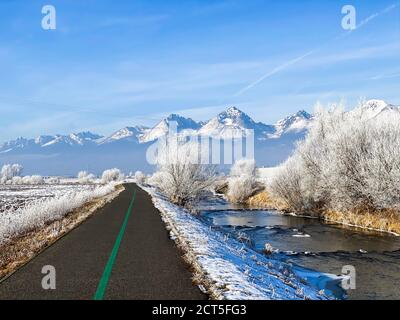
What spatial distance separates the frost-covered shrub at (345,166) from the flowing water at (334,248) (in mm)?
3019

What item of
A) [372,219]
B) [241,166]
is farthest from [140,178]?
[372,219]

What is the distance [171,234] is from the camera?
18.0 m

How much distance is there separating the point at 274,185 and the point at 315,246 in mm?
24682

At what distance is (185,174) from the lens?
1644 inches

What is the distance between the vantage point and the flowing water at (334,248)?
53.8 feet

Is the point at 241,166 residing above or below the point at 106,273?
above

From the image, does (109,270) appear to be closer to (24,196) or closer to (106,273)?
(106,273)

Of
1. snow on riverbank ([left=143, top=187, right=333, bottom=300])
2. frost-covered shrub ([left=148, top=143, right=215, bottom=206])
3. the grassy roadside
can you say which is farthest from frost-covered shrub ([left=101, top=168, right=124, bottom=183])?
snow on riverbank ([left=143, top=187, right=333, bottom=300])

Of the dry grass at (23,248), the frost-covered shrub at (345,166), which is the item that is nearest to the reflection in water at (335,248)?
the frost-covered shrub at (345,166)

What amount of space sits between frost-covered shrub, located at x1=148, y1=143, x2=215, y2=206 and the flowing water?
528 centimetres

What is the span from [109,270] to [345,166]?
27.8 m

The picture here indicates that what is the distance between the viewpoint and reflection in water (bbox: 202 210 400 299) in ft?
53.8

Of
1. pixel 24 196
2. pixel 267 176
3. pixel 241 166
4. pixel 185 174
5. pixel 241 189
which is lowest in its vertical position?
pixel 24 196

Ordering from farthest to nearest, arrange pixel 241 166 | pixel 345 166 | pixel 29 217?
pixel 241 166 → pixel 345 166 → pixel 29 217
